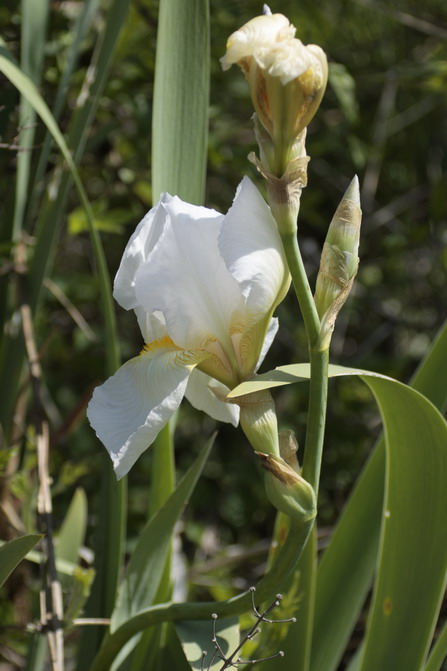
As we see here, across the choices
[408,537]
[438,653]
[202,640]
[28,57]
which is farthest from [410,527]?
[28,57]

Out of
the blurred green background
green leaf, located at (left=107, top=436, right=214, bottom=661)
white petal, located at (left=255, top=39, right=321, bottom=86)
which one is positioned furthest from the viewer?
the blurred green background

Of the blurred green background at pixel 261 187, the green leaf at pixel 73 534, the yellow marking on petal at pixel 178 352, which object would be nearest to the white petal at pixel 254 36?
the yellow marking on petal at pixel 178 352

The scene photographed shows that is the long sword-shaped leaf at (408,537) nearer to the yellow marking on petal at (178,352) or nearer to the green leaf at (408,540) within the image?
the green leaf at (408,540)

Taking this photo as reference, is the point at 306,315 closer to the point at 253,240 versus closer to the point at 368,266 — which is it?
the point at 253,240

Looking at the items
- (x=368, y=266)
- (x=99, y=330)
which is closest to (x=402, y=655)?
(x=99, y=330)

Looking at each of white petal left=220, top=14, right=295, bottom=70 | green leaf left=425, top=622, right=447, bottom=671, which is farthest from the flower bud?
green leaf left=425, top=622, right=447, bottom=671

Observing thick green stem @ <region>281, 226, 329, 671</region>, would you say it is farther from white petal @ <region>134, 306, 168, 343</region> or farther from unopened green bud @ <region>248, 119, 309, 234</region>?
white petal @ <region>134, 306, 168, 343</region>

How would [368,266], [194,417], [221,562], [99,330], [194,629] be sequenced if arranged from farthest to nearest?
[368,266]
[194,417]
[99,330]
[221,562]
[194,629]

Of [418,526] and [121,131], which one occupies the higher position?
[121,131]
